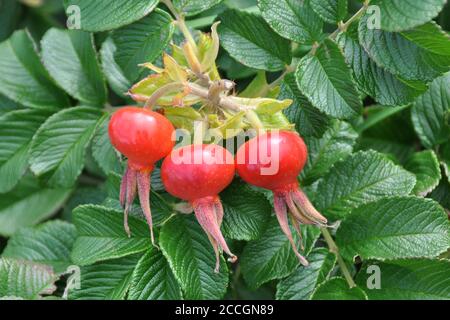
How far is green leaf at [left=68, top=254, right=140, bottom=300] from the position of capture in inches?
75.3

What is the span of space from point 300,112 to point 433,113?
1.81 ft

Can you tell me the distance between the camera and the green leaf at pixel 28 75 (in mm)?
2342

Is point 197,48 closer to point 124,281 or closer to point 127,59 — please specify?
point 127,59

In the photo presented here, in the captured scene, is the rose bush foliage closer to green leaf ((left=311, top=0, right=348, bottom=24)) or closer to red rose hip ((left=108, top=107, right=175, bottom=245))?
green leaf ((left=311, top=0, right=348, bottom=24))

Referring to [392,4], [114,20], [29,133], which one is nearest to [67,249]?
[29,133]

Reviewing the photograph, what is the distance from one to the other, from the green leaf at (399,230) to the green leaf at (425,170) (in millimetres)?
221

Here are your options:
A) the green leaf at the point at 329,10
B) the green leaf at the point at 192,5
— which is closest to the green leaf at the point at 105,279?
the green leaf at the point at 192,5

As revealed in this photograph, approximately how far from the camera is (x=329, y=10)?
1.84 m

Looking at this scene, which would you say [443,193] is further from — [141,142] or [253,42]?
[141,142]

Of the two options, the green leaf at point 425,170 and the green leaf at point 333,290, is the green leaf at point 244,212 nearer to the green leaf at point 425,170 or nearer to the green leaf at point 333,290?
the green leaf at point 333,290

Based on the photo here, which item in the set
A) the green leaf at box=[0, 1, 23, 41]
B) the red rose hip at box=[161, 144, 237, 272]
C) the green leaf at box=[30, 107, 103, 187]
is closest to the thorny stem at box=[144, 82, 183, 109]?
the red rose hip at box=[161, 144, 237, 272]

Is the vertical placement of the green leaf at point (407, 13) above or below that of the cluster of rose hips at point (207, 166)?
above

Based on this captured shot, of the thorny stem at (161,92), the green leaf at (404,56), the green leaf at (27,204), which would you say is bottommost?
the green leaf at (27,204)

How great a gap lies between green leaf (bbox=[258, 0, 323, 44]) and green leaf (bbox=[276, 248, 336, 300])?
642 millimetres
